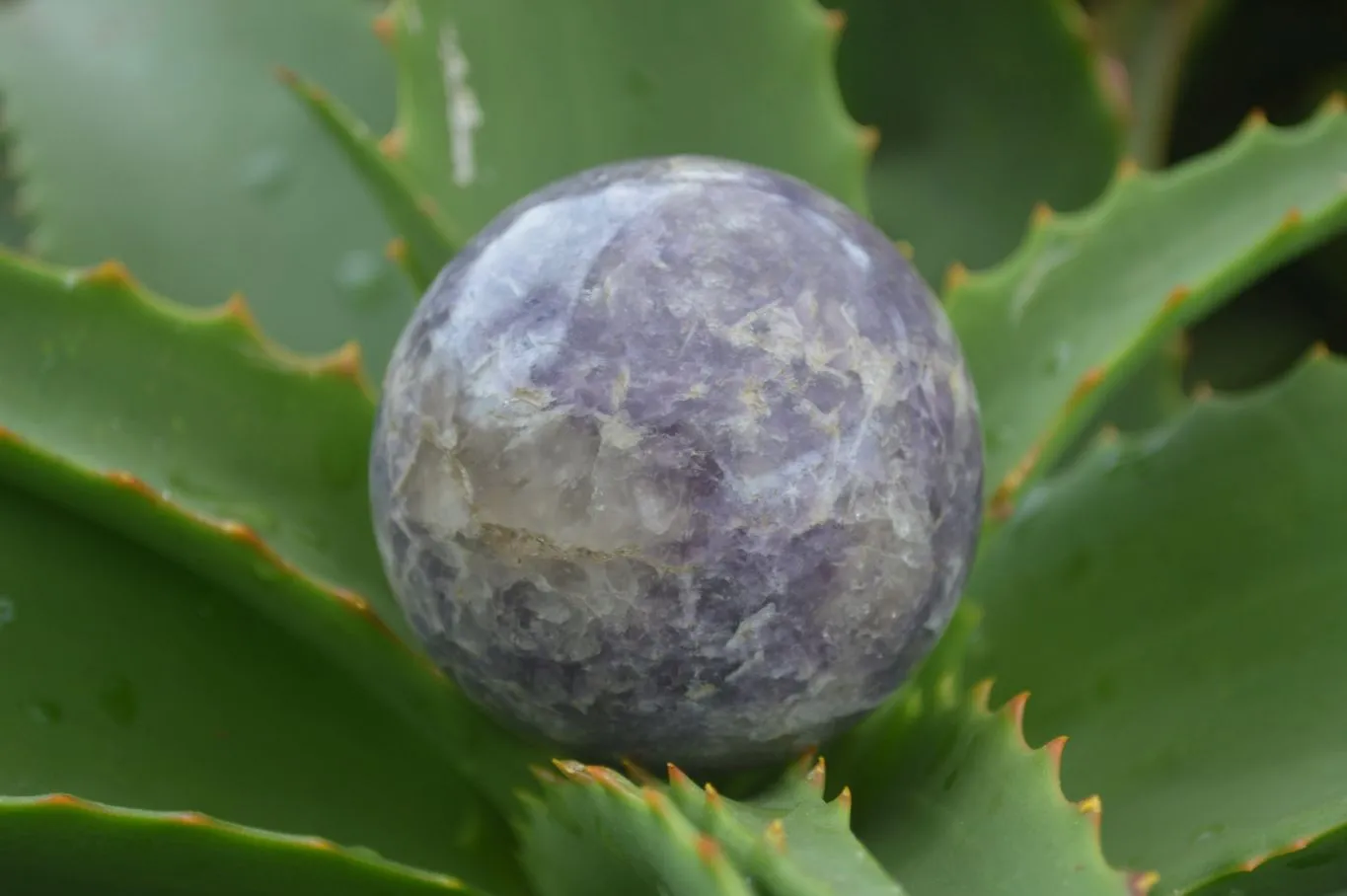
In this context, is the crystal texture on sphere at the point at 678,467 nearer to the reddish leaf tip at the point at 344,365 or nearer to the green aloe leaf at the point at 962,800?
the green aloe leaf at the point at 962,800

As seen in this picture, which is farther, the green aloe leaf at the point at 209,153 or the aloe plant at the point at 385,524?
the green aloe leaf at the point at 209,153

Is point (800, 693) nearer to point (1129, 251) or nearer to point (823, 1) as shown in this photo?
point (1129, 251)

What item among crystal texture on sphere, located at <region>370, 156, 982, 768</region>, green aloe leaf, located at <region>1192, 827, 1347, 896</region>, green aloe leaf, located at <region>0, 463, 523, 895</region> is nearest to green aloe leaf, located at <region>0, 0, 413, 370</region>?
green aloe leaf, located at <region>0, 463, 523, 895</region>

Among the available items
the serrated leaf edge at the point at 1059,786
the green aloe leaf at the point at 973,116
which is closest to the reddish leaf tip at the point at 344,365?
the serrated leaf edge at the point at 1059,786

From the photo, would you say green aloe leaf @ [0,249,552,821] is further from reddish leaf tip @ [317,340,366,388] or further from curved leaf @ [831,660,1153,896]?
curved leaf @ [831,660,1153,896]

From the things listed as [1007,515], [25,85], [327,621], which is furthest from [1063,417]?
[25,85]

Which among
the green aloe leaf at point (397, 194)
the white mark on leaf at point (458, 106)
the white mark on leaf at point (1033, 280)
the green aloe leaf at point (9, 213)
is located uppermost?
the white mark on leaf at point (1033, 280)

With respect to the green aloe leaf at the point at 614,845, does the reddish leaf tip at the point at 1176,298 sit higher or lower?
higher
